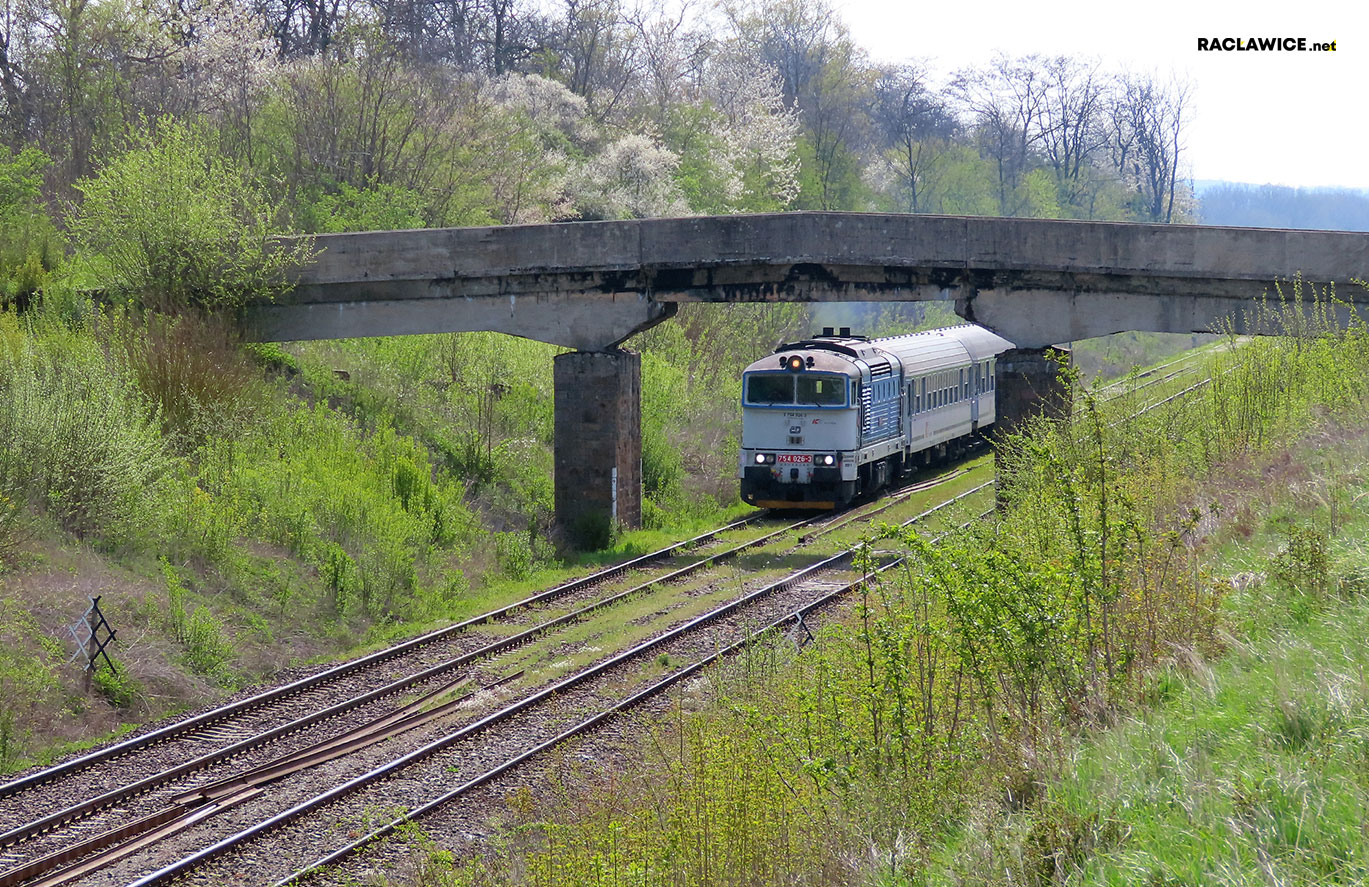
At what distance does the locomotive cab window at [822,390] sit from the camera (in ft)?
71.4

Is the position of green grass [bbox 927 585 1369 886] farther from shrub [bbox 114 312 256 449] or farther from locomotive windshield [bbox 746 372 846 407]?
locomotive windshield [bbox 746 372 846 407]

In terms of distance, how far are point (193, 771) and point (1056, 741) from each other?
23.2 ft

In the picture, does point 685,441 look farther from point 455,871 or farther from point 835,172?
point 835,172

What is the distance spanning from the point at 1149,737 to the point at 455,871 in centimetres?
449

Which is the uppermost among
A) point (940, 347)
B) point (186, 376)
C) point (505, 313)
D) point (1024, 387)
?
point (505, 313)

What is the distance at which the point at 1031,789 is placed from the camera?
19.7 ft

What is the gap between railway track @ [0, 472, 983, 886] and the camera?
28.0 feet

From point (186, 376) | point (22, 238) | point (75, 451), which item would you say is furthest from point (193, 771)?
point (22, 238)

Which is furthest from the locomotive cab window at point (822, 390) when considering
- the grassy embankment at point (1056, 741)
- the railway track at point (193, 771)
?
the grassy embankment at point (1056, 741)

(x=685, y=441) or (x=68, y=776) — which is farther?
(x=685, y=441)

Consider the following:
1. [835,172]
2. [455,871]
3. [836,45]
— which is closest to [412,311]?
Result: [455,871]

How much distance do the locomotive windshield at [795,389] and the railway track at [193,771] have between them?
798 centimetres

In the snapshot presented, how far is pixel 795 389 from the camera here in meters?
22.2

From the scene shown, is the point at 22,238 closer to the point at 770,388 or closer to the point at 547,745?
the point at 770,388
